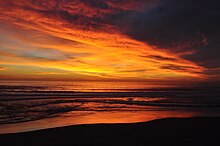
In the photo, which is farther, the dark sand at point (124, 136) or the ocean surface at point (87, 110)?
the ocean surface at point (87, 110)

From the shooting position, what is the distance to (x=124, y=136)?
11.2 metres

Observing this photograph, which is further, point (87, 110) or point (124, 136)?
point (87, 110)

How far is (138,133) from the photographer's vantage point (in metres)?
11.9

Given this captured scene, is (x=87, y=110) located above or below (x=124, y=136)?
above

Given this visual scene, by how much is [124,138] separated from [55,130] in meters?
4.20

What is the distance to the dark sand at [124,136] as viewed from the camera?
32.5 feet

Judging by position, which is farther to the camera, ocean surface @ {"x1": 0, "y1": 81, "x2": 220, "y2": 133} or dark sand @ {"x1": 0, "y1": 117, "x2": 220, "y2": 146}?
ocean surface @ {"x1": 0, "y1": 81, "x2": 220, "y2": 133}

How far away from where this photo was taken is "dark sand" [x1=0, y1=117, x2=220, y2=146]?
9.91m

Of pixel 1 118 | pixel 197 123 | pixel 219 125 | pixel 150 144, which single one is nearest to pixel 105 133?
pixel 150 144

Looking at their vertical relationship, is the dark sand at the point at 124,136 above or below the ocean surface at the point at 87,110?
below

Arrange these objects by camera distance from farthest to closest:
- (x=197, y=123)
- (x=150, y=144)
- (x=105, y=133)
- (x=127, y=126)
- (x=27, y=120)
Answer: (x=27, y=120) → (x=197, y=123) → (x=127, y=126) → (x=105, y=133) → (x=150, y=144)

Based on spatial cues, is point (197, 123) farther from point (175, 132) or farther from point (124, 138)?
point (124, 138)

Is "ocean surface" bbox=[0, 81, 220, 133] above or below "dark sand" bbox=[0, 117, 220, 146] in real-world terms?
above

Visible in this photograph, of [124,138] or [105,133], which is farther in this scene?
[105,133]
